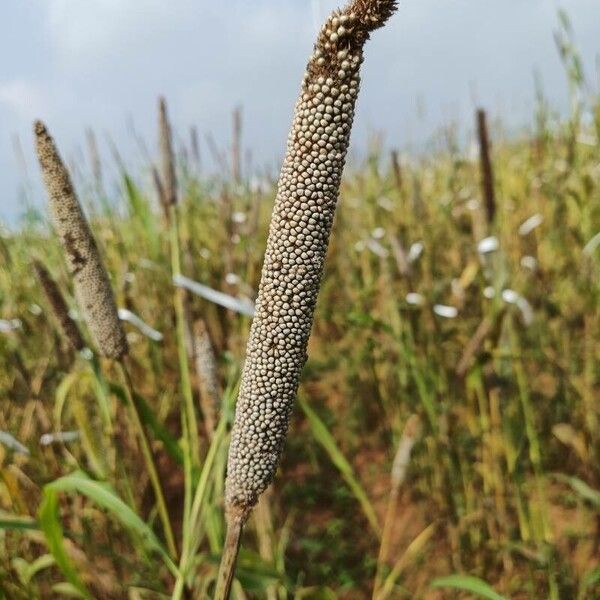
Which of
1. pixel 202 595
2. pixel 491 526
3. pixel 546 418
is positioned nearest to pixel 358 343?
pixel 546 418

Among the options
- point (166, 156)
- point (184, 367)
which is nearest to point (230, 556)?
point (184, 367)

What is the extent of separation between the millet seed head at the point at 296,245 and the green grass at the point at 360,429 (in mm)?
334

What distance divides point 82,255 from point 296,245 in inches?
22.1

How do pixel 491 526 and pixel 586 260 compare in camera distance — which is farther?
pixel 586 260

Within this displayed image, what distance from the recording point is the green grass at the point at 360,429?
1.46 metres

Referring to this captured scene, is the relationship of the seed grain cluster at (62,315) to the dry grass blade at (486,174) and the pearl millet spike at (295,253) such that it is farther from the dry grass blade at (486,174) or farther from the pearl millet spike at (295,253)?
the dry grass blade at (486,174)

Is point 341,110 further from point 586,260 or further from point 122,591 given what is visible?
point 586,260

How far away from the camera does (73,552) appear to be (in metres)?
1.44

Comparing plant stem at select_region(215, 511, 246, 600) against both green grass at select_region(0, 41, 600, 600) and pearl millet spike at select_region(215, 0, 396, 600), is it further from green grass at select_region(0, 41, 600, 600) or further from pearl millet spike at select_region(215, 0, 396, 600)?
green grass at select_region(0, 41, 600, 600)

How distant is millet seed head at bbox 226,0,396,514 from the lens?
2.06 ft

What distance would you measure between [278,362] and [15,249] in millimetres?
4092

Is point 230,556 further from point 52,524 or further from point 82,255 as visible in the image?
point 82,255

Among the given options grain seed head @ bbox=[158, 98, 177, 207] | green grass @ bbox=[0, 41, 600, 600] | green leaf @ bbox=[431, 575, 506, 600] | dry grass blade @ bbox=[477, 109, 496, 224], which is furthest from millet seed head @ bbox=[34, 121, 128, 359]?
dry grass blade @ bbox=[477, 109, 496, 224]

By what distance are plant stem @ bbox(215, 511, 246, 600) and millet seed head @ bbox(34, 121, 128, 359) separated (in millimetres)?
443
